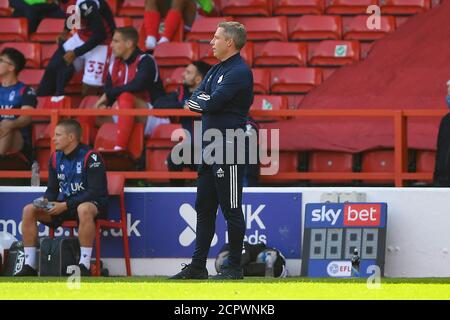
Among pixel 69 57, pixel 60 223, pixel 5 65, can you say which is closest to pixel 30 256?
pixel 60 223

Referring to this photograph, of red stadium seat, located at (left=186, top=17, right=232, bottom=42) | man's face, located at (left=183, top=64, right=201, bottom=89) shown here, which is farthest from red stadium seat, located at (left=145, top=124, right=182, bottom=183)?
red stadium seat, located at (left=186, top=17, right=232, bottom=42)

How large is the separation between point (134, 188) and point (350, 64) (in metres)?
3.11

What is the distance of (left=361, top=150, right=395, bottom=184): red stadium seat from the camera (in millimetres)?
12867

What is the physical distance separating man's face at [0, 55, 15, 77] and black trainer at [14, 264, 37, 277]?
2.43 m

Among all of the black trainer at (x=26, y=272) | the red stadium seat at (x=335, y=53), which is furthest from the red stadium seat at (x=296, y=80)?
the black trainer at (x=26, y=272)

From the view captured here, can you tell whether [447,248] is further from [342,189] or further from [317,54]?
[317,54]

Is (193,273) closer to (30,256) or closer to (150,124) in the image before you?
(30,256)

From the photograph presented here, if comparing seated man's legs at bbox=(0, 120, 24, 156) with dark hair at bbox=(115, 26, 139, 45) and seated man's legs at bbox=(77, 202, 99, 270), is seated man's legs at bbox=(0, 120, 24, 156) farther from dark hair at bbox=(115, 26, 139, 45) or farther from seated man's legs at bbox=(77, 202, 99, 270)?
seated man's legs at bbox=(77, 202, 99, 270)

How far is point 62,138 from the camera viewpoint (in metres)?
12.0

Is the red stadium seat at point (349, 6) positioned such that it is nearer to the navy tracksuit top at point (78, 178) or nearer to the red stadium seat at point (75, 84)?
the red stadium seat at point (75, 84)

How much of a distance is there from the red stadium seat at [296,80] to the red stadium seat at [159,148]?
1.54m

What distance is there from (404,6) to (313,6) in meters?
1.04

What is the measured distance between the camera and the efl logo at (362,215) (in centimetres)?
1201

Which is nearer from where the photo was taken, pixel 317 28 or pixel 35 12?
pixel 317 28
